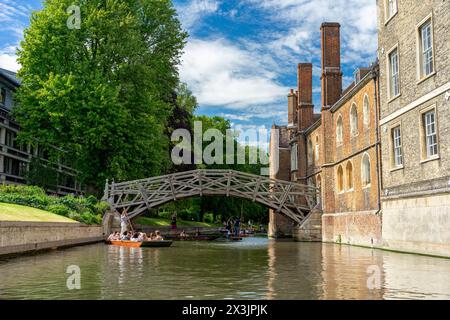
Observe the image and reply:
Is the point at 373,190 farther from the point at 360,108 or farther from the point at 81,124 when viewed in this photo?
the point at 81,124

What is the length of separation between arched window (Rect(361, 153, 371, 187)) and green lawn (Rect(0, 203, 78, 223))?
14.5 meters

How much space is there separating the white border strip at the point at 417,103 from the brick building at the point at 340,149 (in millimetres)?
2220

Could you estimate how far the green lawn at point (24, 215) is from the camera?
1730 centimetres

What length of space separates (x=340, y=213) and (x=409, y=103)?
11052 millimetres

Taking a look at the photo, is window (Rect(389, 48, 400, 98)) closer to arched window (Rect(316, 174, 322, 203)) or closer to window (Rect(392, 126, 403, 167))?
window (Rect(392, 126, 403, 167))

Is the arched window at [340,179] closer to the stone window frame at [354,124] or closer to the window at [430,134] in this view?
the stone window frame at [354,124]

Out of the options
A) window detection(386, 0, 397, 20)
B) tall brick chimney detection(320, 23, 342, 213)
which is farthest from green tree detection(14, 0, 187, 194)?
window detection(386, 0, 397, 20)

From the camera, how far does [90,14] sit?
28891mm

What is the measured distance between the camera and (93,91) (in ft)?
90.4

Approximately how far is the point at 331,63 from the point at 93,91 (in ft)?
47.8

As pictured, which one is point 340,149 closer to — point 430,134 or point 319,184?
point 319,184

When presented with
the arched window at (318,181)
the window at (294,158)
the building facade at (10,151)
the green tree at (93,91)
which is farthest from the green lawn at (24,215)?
the window at (294,158)

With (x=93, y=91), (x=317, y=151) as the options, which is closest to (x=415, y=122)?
(x=317, y=151)
